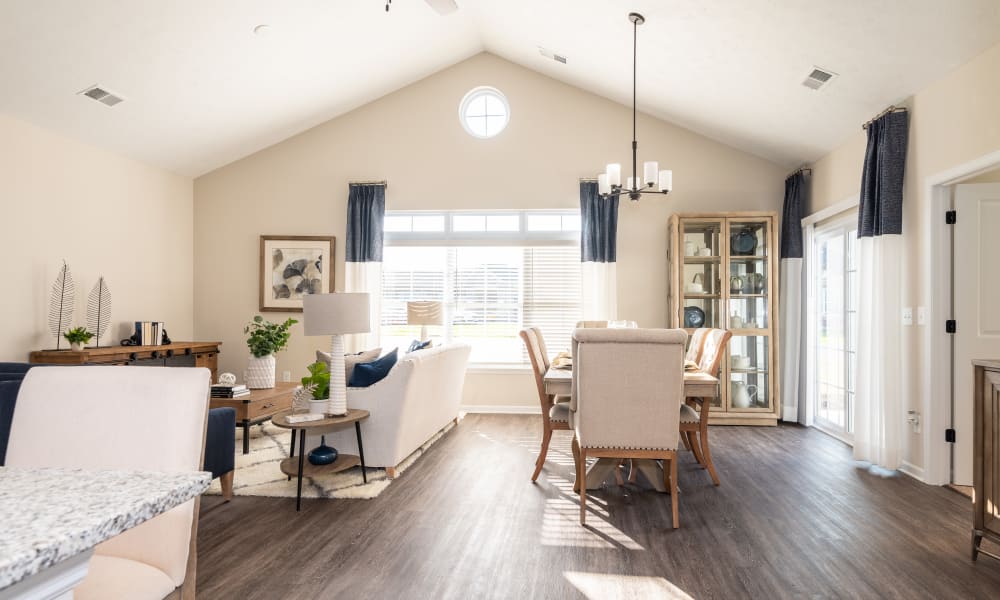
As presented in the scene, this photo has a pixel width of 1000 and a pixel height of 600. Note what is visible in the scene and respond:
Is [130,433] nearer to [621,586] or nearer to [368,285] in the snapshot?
[621,586]

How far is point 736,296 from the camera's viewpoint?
5660 millimetres

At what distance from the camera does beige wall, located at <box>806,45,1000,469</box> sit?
10.8ft

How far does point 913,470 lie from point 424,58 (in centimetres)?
560

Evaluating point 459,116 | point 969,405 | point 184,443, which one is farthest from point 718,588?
point 459,116

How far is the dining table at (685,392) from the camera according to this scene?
347cm

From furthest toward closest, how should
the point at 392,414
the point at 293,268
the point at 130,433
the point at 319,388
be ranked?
the point at 293,268, the point at 392,414, the point at 319,388, the point at 130,433

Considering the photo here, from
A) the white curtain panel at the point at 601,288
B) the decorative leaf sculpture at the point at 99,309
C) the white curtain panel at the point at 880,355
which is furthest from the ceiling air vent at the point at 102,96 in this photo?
the white curtain panel at the point at 880,355

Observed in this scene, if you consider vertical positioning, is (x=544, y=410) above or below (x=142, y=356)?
below

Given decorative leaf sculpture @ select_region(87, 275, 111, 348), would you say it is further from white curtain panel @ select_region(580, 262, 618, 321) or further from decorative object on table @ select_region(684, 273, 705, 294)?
decorative object on table @ select_region(684, 273, 705, 294)

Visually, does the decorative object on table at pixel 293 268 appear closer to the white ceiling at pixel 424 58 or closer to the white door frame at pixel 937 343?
the white ceiling at pixel 424 58

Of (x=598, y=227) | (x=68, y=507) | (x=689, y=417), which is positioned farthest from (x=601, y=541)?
(x=598, y=227)

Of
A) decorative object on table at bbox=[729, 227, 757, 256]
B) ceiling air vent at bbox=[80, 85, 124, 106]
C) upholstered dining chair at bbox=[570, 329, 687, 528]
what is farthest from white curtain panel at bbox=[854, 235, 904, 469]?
ceiling air vent at bbox=[80, 85, 124, 106]

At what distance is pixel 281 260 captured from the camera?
6539 mm

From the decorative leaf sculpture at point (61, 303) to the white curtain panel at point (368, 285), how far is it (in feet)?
8.10
